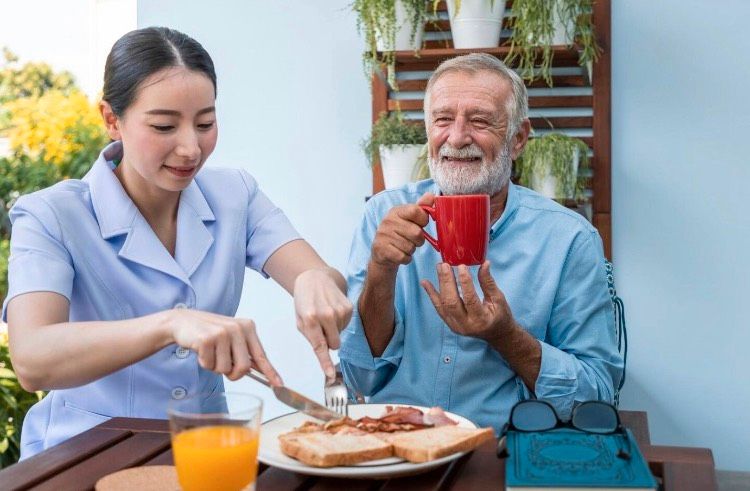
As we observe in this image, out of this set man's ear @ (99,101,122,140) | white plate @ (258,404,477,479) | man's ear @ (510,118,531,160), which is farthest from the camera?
man's ear @ (510,118,531,160)

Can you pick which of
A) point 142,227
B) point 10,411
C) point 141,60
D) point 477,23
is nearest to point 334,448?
point 142,227

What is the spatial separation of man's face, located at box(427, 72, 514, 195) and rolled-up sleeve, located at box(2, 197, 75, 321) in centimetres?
75

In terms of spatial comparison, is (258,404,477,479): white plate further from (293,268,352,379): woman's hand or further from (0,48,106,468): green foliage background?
(0,48,106,468): green foliage background

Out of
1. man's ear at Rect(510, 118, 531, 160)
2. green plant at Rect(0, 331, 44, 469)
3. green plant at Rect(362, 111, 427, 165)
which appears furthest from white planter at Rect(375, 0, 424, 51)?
green plant at Rect(0, 331, 44, 469)

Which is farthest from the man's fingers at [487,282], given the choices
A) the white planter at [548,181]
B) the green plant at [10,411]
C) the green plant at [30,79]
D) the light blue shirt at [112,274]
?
the green plant at [30,79]

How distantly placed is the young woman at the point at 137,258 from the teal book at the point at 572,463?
1.27 feet

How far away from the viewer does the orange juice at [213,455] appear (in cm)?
101

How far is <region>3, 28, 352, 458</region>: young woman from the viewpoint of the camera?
1.47 meters

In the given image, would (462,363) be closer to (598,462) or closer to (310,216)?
(598,462)

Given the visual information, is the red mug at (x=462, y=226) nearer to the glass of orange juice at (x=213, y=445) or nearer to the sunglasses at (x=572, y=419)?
the sunglasses at (x=572, y=419)

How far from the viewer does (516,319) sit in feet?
5.97

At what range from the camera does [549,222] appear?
6.23 feet

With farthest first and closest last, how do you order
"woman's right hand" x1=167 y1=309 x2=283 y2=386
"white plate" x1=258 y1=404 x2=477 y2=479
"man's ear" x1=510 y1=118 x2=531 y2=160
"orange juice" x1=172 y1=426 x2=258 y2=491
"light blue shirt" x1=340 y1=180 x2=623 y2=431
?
"man's ear" x1=510 y1=118 x2=531 y2=160 → "light blue shirt" x1=340 y1=180 x2=623 y2=431 → "woman's right hand" x1=167 y1=309 x2=283 y2=386 → "white plate" x1=258 y1=404 x2=477 y2=479 → "orange juice" x1=172 y1=426 x2=258 y2=491

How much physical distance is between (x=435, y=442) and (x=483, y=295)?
0.68 metres
